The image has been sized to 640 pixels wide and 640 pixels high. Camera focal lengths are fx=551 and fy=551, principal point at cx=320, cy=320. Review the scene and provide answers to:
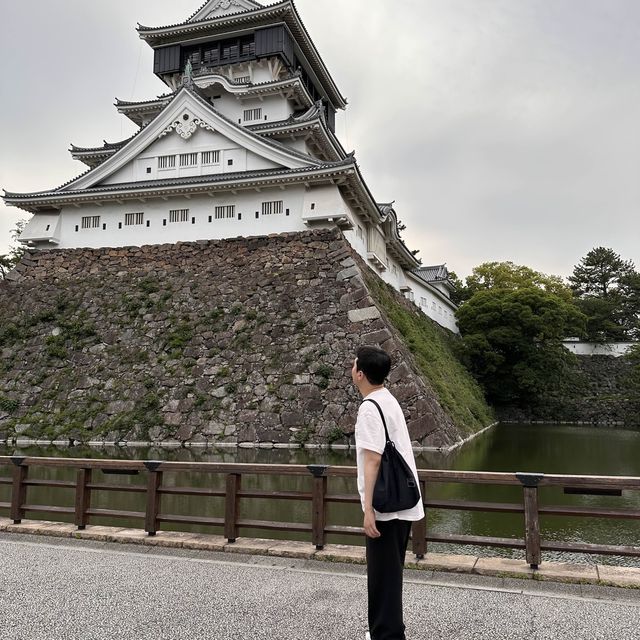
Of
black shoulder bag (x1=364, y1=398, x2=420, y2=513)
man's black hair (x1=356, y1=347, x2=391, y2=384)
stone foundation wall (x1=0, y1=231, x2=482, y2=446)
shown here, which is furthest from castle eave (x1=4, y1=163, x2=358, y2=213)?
black shoulder bag (x1=364, y1=398, x2=420, y2=513)

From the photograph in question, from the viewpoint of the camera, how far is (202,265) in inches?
634

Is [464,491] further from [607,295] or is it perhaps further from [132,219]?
[607,295]

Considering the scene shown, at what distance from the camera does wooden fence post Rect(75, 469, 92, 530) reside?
4.96m

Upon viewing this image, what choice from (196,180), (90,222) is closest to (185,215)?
(196,180)

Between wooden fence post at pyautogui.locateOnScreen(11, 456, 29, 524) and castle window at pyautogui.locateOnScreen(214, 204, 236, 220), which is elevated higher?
castle window at pyautogui.locateOnScreen(214, 204, 236, 220)

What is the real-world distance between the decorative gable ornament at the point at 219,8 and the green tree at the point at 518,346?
53.2 feet

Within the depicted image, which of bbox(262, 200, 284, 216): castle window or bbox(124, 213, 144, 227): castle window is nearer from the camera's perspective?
bbox(262, 200, 284, 216): castle window

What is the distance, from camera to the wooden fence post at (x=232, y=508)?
4484mm

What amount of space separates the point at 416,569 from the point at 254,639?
1484mm

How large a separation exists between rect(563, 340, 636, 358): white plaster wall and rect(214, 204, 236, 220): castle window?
19626mm

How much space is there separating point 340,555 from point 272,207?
1299 centimetres

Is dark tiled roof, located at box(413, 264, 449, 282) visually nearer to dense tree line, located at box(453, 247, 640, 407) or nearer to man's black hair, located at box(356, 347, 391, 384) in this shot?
dense tree line, located at box(453, 247, 640, 407)

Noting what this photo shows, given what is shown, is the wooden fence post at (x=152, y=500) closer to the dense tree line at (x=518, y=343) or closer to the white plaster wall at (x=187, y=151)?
the white plaster wall at (x=187, y=151)

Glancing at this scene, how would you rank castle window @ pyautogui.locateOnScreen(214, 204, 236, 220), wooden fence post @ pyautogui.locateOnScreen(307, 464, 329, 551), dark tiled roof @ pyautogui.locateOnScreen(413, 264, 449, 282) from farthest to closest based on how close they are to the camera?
dark tiled roof @ pyautogui.locateOnScreen(413, 264, 449, 282) → castle window @ pyautogui.locateOnScreen(214, 204, 236, 220) → wooden fence post @ pyautogui.locateOnScreen(307, 464, 329, 551)
